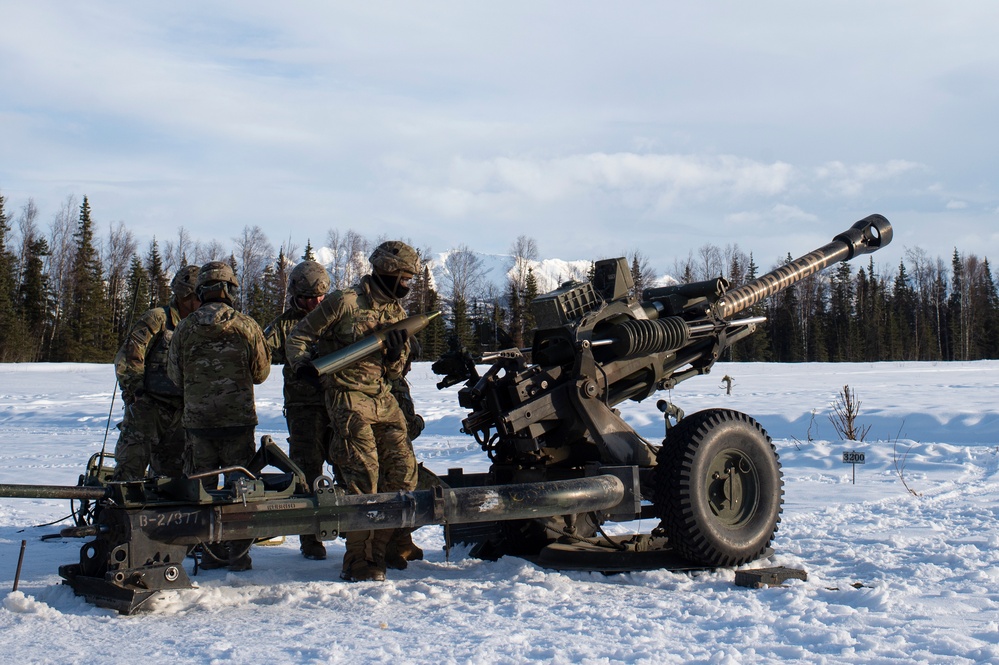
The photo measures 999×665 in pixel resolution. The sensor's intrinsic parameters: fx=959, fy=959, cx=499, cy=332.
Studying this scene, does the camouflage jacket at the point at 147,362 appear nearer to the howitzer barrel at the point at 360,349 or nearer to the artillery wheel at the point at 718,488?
the howitzer barrel at the point at 360,349

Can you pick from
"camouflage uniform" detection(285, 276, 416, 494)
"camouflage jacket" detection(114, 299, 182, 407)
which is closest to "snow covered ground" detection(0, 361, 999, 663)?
"camouflage uniform" detection(285, 276, 416, 494)

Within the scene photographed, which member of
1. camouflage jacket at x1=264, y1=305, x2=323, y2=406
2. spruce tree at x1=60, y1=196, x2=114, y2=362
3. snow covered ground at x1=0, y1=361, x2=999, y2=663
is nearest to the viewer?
snow covered ground at x1=0, y1=361, x2=999, y2=663

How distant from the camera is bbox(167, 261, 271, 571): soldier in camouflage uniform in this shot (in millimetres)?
5867

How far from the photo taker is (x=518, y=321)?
46375 mm

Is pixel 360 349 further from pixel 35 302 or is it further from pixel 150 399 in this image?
pixel 35 302

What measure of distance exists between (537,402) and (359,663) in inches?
93.5

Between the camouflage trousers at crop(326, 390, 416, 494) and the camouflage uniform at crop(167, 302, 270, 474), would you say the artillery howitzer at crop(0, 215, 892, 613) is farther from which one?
the camouflage uniform at crop(167, 302, 270, 474)

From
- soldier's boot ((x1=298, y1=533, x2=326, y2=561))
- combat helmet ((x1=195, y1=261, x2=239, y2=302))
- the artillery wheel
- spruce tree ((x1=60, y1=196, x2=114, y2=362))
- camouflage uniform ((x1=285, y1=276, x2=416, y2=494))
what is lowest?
soldier's boot ((x1=298, y1=533, x2=326, y2=561))

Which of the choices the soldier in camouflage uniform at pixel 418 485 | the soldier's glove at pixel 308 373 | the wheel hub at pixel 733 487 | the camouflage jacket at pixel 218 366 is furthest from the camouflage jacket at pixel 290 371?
the wheel hub at pixel 733 487

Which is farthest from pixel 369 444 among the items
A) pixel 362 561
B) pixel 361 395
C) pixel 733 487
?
pixel 733 487

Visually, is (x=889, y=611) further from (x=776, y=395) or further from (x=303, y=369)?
(x=776, y=395)

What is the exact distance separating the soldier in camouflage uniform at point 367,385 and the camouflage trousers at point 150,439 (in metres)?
1.78

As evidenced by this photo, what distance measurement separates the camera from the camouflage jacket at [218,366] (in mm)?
5867

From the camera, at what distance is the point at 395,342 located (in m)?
A: 5.52
